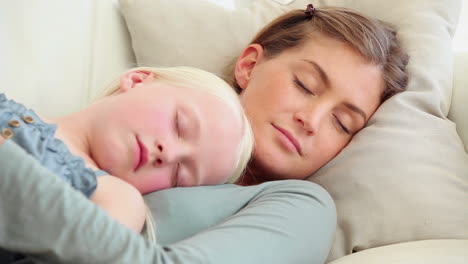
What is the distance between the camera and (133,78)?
3.08 feet

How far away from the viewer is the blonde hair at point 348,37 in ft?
3.72

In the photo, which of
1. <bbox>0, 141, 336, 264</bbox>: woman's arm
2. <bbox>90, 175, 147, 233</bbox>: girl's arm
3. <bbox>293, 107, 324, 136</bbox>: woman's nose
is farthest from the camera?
<bbox>293, 107, 324, 136</bbox>: woman's nose

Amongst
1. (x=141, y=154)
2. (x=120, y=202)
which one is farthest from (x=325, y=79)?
(x=120, y=202)

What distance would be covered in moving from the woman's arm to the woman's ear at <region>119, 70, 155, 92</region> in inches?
9.4

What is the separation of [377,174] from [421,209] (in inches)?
4.2

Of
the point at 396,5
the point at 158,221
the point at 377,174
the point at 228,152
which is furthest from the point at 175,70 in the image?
the point at 396,5

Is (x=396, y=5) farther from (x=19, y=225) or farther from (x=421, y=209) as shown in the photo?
(x=19, y=225)

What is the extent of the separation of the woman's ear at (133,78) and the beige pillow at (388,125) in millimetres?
357

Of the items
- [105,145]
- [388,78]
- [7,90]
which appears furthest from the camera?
[388,78]

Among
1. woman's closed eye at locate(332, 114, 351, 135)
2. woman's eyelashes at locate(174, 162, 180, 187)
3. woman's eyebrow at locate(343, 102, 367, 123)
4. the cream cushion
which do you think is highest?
woman's eyelashes at locate(174, 162, 180, 187)

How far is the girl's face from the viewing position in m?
0.78

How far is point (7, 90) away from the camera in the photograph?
39.8 inches

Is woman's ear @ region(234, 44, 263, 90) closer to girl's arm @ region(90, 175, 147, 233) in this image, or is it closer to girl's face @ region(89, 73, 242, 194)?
girl's face @ region(89, 73, 242, 194)

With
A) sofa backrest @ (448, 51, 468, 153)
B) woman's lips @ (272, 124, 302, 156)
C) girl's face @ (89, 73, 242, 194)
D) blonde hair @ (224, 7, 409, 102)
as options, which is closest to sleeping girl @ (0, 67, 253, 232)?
girl's face @ (89, 73, 242, 194)
